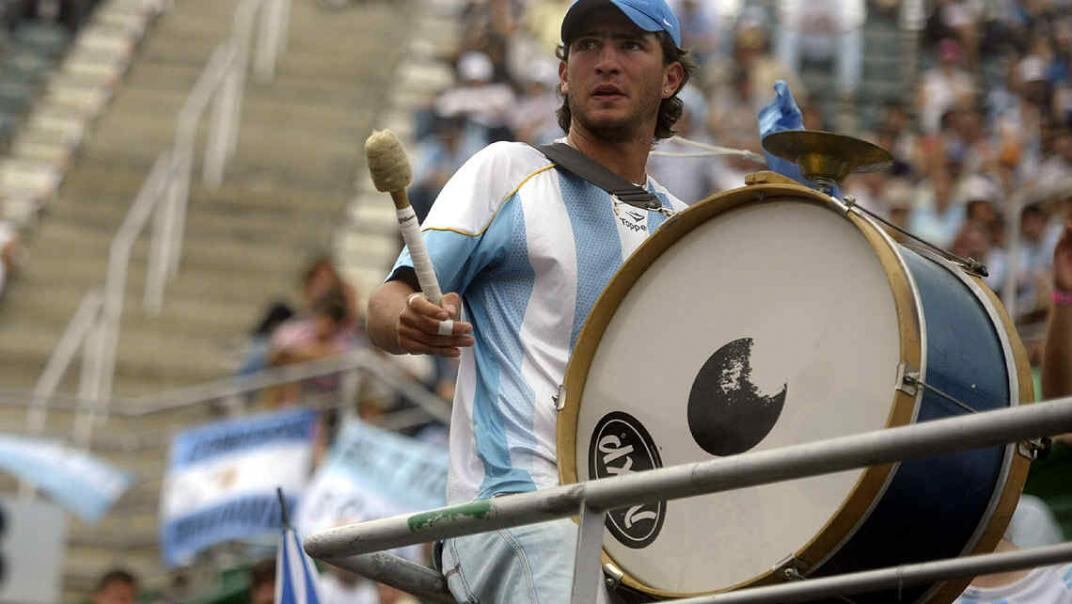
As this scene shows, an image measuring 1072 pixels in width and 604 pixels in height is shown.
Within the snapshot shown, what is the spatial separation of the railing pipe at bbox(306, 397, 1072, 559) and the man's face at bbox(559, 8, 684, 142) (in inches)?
49.6

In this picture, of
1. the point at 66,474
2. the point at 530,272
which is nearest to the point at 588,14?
the point at 530,272

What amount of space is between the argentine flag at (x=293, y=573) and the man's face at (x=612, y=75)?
113 cm

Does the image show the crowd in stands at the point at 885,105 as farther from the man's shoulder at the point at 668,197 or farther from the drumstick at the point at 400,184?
the drumstick at the point at 400,184

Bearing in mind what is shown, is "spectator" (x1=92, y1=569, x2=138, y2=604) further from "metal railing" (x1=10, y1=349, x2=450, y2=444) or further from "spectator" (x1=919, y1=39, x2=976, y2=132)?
"spectator" (x1=919, y1=39, x2=976, y2=132)

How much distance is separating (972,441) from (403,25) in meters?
18.8

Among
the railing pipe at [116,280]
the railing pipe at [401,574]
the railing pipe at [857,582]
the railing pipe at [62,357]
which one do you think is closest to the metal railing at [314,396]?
the railing pipe at [62,357]

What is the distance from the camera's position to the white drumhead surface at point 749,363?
13.5ft

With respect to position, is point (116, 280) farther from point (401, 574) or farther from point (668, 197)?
point (401, 574)

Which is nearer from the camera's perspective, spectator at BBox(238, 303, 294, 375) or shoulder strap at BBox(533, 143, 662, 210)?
shoulder strap at BBox(533, 143, 662, 210)

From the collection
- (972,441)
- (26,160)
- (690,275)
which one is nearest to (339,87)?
(26,160)

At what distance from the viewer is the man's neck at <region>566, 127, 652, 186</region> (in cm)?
504

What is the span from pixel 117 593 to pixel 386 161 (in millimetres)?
6460

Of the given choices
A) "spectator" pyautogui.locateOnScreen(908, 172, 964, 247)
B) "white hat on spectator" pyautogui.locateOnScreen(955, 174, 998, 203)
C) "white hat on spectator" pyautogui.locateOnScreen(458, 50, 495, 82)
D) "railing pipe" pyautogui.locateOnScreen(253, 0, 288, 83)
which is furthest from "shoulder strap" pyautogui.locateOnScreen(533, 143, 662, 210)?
"railing pipe" pyautogui.locateOnScreen(253, 0, 288, 83)

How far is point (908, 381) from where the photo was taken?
394cm
